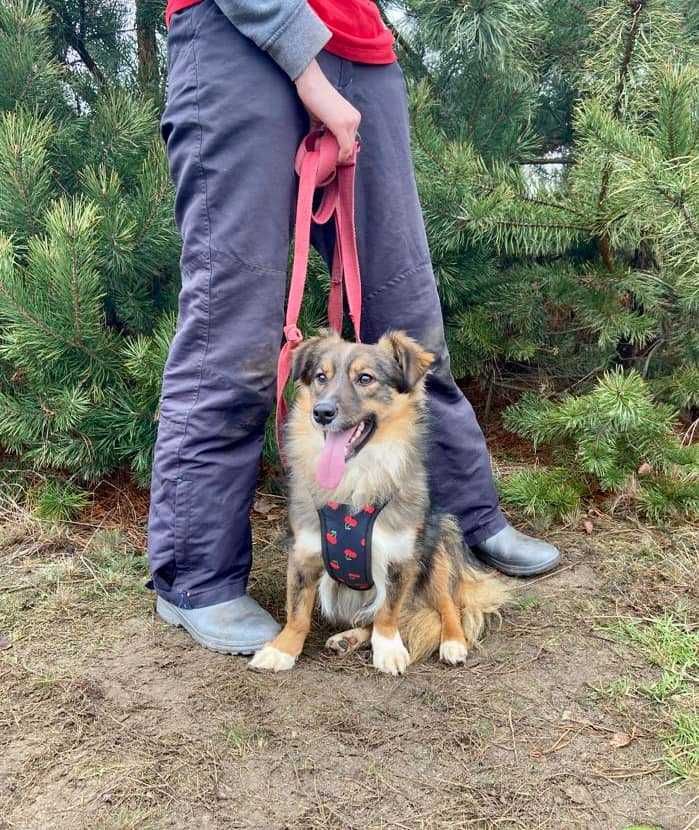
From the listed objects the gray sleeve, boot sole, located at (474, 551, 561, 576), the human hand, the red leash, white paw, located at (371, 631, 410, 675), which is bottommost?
boot sole, located at (474, 551, 561, 576)

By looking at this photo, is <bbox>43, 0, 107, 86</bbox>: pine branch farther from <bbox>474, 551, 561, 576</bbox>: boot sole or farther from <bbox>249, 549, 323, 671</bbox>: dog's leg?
<bbox>474, 551, 561, 576</bbox>: boot sole

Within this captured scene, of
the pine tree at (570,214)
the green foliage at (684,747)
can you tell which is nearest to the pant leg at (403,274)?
the pine tree at (570,214)

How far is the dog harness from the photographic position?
227cm

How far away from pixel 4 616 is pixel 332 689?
1217 millimetres

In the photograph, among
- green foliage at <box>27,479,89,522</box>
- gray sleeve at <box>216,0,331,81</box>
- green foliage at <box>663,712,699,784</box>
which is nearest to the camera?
green foliage at <box>663,712,699,784</box>

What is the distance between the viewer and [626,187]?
247 cm

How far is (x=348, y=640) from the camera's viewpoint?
95.7 inches

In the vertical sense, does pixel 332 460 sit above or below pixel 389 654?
above

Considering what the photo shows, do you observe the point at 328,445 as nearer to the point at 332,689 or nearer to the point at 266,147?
the point at 332,689

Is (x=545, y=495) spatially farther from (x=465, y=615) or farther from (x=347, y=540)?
(x=347, y=540)

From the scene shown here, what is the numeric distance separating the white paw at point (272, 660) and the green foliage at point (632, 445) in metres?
1.47

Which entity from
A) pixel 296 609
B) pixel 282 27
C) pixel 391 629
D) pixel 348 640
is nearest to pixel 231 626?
Answer: pixel 296 609

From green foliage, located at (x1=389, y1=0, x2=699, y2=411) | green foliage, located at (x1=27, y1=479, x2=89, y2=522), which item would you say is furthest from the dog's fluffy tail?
green foliage, located at (x1=27, y1=479, x2=89, y2=522)

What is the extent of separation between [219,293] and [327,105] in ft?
2.08
